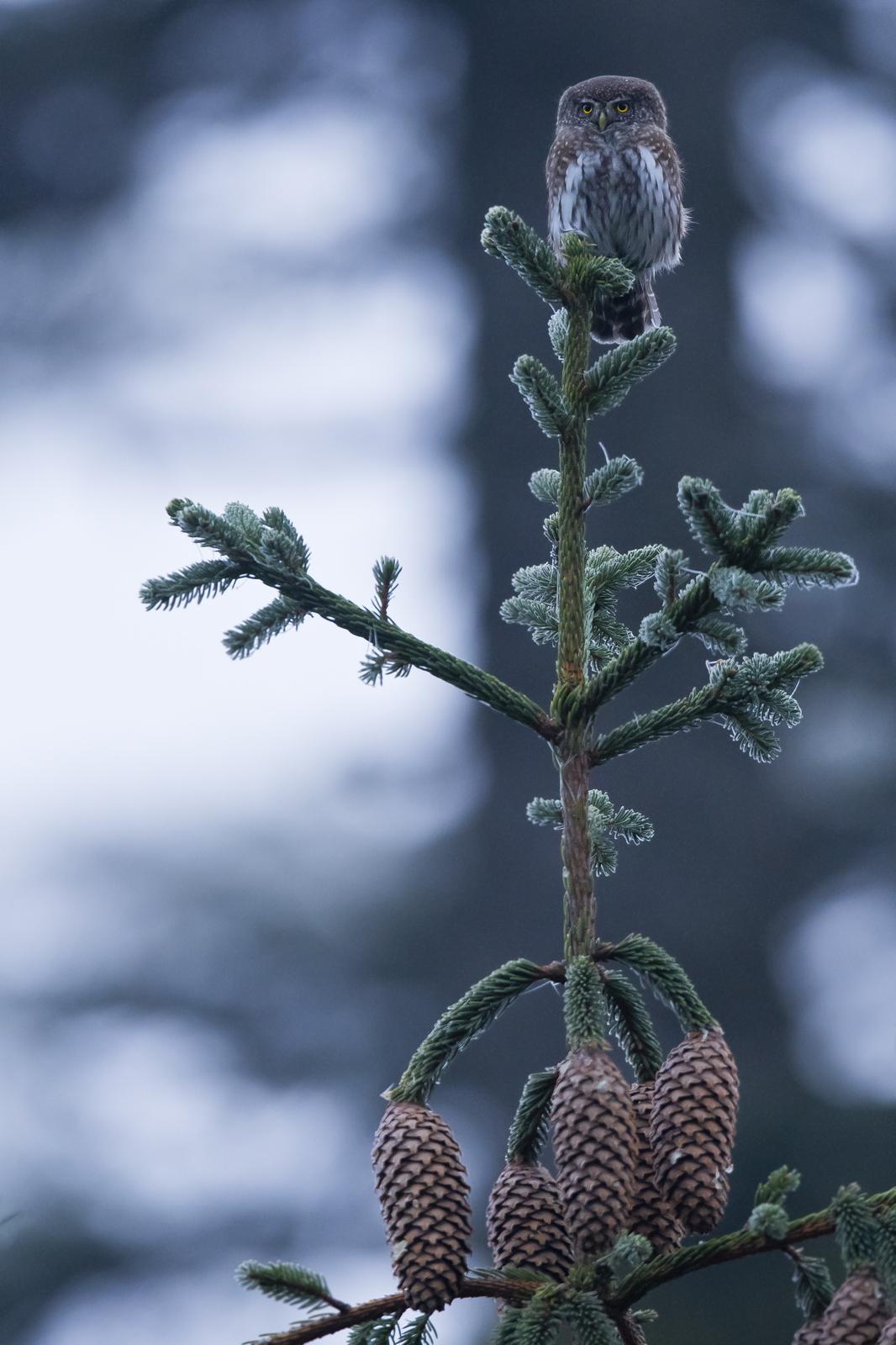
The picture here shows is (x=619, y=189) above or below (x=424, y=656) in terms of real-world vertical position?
above

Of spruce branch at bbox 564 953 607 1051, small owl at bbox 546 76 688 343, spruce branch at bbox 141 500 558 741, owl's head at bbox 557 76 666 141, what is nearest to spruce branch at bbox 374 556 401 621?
spruce branch at bbox 141 500 558 741

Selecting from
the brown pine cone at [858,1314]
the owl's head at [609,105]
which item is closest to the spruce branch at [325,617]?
the brown pine cone at [858,1314]

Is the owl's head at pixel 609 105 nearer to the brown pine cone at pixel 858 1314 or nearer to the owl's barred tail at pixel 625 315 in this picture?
the owl's barred tail at pixel 625 315

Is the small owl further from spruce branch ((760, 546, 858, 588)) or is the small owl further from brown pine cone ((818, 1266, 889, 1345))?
brown pine cone ((818, 1266, 889, 1345))

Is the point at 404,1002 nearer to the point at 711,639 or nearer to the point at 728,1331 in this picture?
the point at 728,1331

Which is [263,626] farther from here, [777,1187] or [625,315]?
[625,315]

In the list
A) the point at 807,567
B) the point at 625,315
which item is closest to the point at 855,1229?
the point at 807,567
